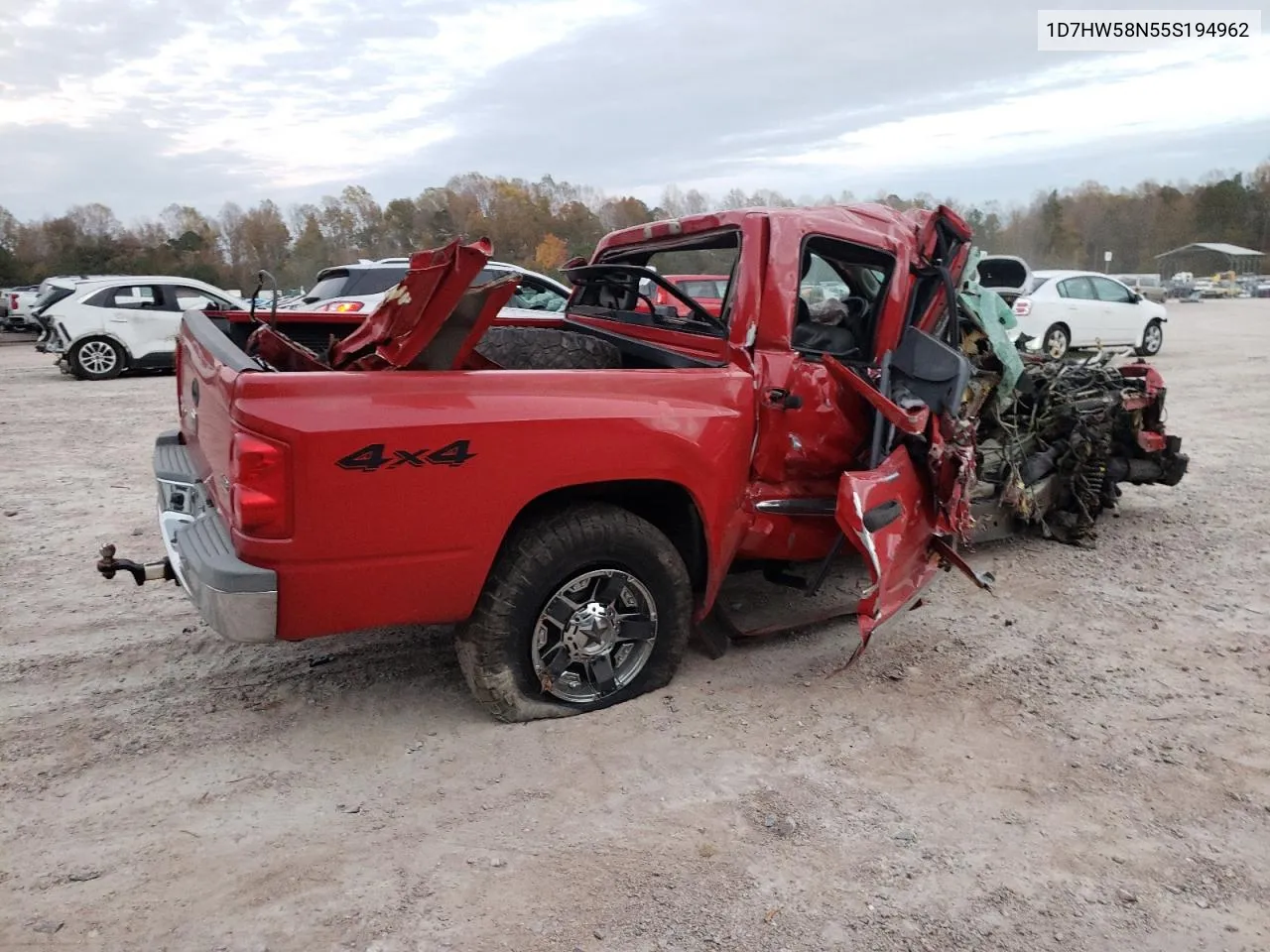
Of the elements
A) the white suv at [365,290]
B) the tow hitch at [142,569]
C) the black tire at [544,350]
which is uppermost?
the white suv at [365,290]

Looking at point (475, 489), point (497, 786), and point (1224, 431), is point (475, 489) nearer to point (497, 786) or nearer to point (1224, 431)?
point (497, 786)

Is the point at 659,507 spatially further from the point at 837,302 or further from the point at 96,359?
the point at 96,359

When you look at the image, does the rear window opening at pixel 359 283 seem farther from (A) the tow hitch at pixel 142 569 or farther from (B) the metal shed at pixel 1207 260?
(B) the metal shed at pixel 1207 260

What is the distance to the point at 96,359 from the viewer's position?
14500 millimetres

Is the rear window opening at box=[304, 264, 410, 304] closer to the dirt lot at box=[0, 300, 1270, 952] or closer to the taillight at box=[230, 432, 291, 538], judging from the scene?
the dirt lot at box=[0, 300, 1270, 952]

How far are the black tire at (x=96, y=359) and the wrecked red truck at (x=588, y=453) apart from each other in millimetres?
11529

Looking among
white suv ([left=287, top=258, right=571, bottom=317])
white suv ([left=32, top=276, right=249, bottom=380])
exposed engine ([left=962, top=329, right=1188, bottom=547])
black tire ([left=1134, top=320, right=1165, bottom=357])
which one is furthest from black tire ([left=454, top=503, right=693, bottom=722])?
black tire ([left=1134, top=320, right=1165, bottom=357])

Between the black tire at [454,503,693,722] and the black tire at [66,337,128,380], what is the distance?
44.7 ft

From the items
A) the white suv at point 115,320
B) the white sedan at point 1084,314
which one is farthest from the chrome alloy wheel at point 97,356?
the white sedan at point 1084,314

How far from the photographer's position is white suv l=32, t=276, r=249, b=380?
14180 mm

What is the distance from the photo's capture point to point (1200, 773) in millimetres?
3277

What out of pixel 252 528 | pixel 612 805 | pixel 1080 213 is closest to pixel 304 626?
pixel 252 528

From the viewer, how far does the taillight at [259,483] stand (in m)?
2.78

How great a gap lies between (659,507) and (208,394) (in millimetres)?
1750
